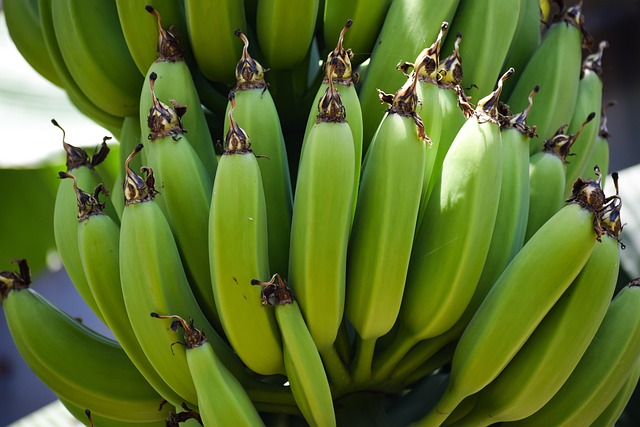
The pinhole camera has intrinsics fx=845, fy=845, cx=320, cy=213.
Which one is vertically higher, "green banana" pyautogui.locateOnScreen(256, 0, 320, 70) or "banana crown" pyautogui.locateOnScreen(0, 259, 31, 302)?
"green banana" pyautogui.locateOnScreen(256, 0, 320, 70)

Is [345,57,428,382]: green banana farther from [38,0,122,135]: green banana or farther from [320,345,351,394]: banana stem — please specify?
[38,0,122,135]: green banana

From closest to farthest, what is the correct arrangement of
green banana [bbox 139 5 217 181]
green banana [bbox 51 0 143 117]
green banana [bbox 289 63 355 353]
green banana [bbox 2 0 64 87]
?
green banana [bbox 289 63 355 353]
green banana [bbox 139 5 217 181]
green banana [bbox 51 0 143 117]
green banana [bbox 2 0 64 87]

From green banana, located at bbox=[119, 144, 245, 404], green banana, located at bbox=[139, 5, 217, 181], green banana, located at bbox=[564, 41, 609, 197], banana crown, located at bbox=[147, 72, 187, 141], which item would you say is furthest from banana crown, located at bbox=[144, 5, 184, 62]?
green banana, located at bbox=[564, 41, 609, 197]

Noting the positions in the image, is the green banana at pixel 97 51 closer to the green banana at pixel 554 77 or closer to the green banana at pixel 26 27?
the green banana at pixel 26 27

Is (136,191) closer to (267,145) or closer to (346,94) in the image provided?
(267,145)

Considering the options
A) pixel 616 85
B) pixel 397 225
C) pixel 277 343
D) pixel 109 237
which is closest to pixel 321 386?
pixel 277 343
